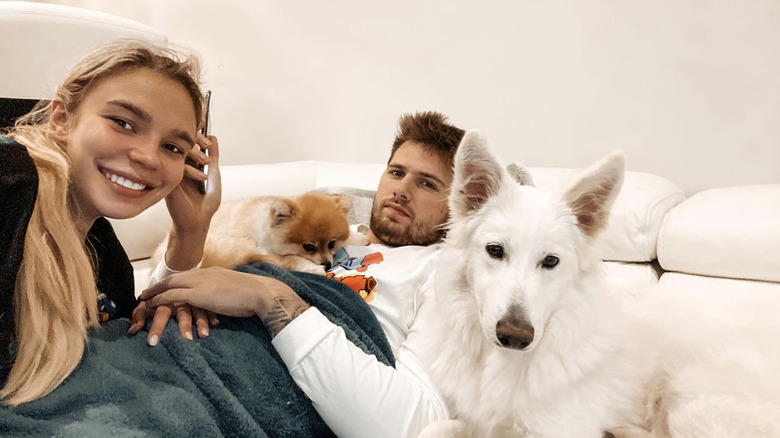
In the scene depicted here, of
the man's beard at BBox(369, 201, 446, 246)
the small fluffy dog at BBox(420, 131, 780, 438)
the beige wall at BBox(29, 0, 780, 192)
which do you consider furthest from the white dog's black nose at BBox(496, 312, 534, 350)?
the beige wall at BBox(29, 0, 780, 192)

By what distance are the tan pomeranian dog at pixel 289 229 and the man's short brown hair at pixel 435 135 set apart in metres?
0.64

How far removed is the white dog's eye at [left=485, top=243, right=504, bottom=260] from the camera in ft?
3.72

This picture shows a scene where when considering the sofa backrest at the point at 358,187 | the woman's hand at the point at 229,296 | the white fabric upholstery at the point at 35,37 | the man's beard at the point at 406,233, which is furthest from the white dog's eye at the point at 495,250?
the white fabric upholstery at the point at 35,37

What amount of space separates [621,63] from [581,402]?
1934 mm

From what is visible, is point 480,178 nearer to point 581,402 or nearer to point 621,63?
point 581,402

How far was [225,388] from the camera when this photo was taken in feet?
3.41

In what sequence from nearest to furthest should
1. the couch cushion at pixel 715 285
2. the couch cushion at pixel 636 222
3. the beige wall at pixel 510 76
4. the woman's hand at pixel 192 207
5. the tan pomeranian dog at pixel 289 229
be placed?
the woman's hand at pixel 192 207, the couch cushion at pixel 715 285, the couch cushion at pixel 636 222, the beige wall at pixel 510 76, the tan pomeranian dog at pixel 289 229

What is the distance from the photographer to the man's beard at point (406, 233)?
1.87 metres

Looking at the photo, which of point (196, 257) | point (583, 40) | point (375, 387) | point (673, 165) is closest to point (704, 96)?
point (673, 165)

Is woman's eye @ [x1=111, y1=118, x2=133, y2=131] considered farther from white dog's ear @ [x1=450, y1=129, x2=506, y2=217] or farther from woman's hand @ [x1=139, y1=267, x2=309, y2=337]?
white dog's ear @ [x1=450, y1=129, x2=506, y2=217]

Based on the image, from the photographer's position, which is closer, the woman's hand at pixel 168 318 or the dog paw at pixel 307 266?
the woman's hand at pixel 168 318

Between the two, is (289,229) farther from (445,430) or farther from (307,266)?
A: (445,430)

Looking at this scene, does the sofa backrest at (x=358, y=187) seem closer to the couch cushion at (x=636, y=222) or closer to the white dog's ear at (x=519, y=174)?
the couch cushion at (x=636, y=222)

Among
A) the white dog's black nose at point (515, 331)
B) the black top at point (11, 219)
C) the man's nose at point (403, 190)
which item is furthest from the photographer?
the man's nose at point (403, 190)
